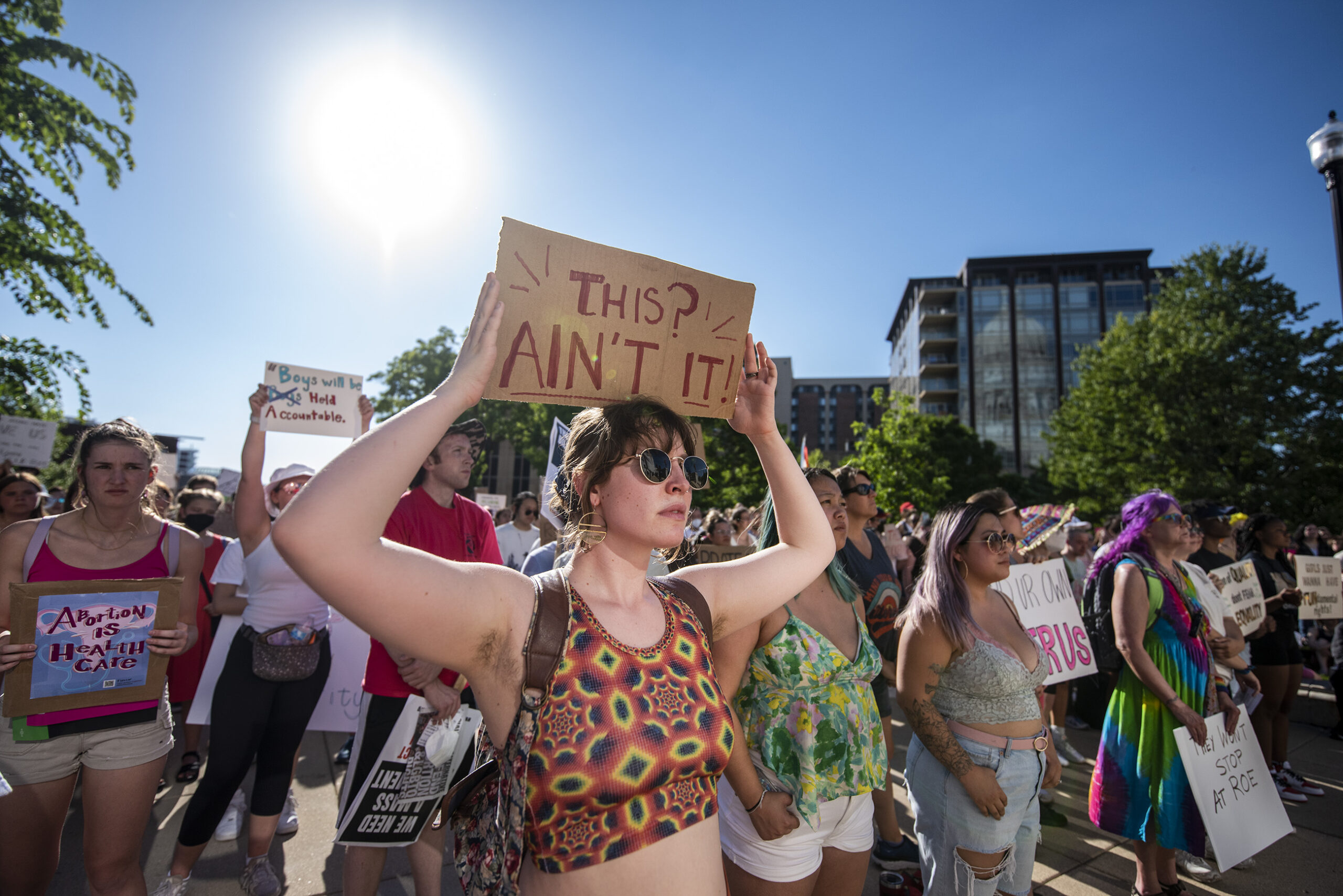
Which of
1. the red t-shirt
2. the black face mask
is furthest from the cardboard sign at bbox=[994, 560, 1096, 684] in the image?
the black face mask

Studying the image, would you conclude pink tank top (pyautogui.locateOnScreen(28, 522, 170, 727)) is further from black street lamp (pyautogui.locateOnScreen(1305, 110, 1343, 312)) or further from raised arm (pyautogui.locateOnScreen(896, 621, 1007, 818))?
black street lamp (pyautogui.locateOnScreen(1305, 110, 1343, 312))

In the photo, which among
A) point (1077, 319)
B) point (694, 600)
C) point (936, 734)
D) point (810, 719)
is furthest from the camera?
point (1077, 319)

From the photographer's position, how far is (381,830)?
9.05 ft

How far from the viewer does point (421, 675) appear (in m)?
2.90

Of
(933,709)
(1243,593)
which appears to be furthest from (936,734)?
(1243,593)

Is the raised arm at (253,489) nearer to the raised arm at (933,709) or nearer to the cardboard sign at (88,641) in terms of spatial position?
the cardboard sign at (88,641)

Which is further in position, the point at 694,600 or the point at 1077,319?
the point at 1077,319

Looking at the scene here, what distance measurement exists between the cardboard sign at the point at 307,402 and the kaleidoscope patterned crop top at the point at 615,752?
3.99m

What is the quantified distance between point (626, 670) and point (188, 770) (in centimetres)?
526

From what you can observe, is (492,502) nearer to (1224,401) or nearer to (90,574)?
(90,574)

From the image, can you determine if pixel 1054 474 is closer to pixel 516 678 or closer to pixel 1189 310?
pixel 1189 310

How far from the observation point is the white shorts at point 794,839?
2.27 meters

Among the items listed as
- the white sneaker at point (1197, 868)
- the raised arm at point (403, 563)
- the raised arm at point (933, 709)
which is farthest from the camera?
the white sneaker at point (1197, 868)

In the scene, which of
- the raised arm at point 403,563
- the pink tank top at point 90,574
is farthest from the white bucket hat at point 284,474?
the raised arm at point 403,563
